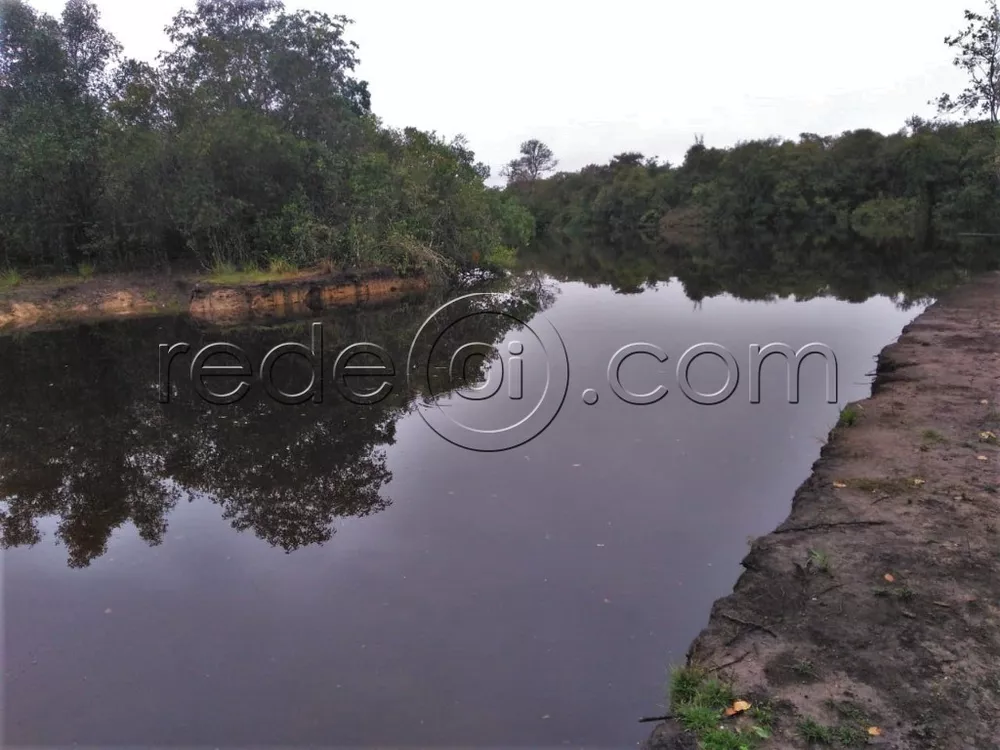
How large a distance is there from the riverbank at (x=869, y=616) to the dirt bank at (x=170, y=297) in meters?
16.1

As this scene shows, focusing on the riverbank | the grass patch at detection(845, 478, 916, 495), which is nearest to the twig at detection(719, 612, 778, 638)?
the riverbank

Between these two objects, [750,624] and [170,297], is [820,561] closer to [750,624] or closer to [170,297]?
[750,624]

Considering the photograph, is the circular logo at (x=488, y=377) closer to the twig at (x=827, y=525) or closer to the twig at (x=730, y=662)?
the twig at (x=827, y=525)

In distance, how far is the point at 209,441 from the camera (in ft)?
28.8

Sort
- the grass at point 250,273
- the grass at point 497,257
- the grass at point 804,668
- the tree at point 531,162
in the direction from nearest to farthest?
the grass at point 804,668 < the grass at point 250,273 < the grass at point 497,257 < the tree at point 531,162

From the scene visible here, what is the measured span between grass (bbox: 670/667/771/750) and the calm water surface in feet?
0.79

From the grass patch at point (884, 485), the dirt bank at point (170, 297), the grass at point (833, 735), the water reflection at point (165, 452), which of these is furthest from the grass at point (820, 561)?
the dirt bank at point (170, 297)

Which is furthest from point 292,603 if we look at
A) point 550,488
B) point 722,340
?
point 722,340

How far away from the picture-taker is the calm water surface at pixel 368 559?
4.04m

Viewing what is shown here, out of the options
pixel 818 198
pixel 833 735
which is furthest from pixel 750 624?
pixel 818 198

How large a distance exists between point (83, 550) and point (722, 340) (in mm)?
11182

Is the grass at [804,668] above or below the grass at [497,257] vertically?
below

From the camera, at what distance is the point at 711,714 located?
3568 millimetres

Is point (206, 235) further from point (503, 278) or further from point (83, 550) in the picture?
point (83, 550)
